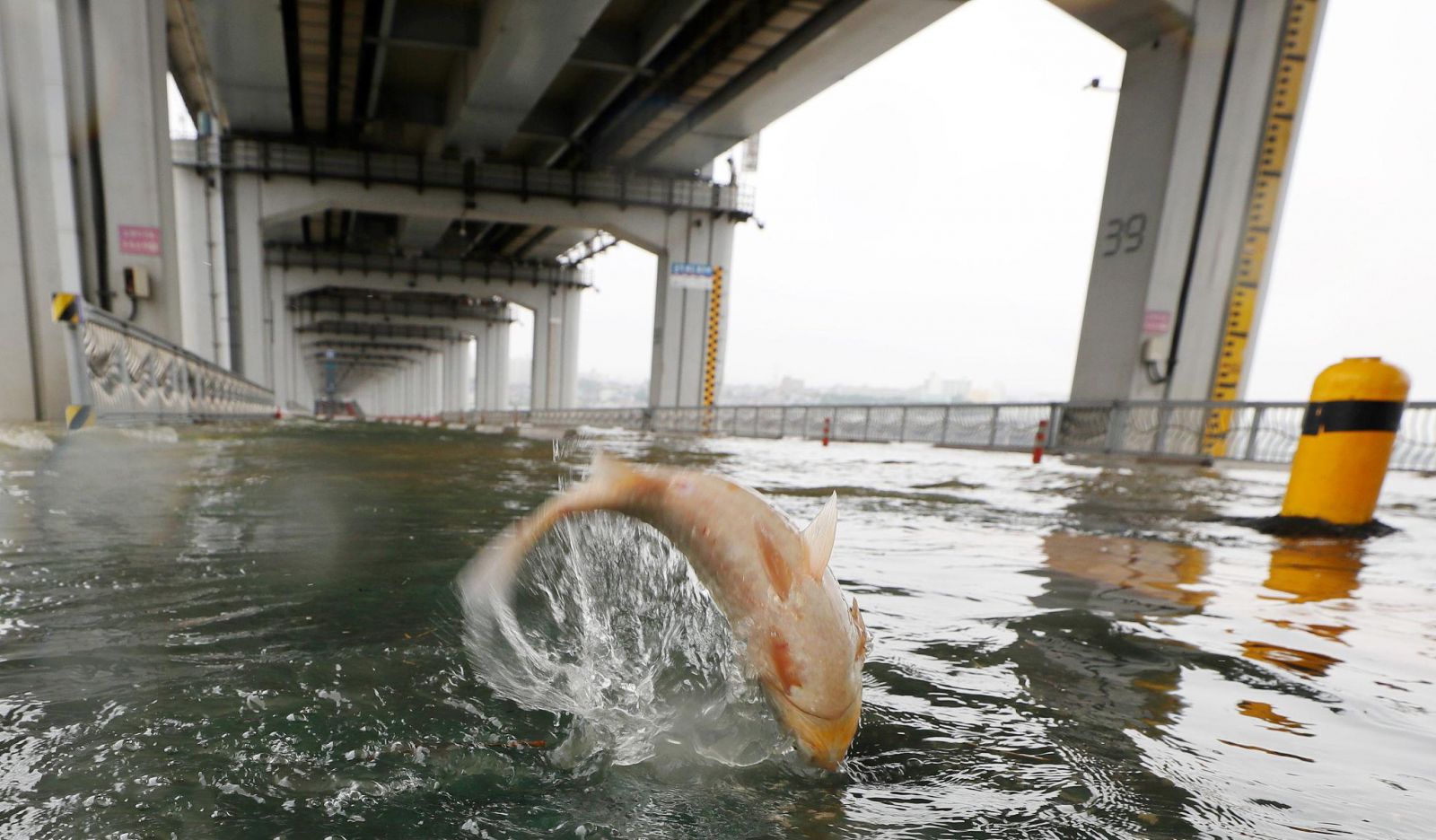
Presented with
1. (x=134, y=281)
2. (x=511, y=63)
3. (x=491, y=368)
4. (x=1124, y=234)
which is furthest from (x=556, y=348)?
(x=1124, y=234)

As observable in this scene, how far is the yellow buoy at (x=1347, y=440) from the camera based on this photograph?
4.85m

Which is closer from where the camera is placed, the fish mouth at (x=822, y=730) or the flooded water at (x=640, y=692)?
the flooded water at (x=640, y=692)

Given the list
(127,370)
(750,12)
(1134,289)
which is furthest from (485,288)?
(1134,289)

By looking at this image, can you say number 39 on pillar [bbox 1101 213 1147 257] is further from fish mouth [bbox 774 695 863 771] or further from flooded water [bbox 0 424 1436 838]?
fish mouth [bbox 774 695 863 771]

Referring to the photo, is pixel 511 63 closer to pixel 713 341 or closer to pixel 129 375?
pixel 129 375

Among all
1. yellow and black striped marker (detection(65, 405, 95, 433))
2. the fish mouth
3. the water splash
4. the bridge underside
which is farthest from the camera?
the bridge underside

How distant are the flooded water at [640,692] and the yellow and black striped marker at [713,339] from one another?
2225 centimetres

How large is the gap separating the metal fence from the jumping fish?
22.5 feet

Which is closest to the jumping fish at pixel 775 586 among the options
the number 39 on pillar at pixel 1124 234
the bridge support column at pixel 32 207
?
the bridge support column at pixel 32 207

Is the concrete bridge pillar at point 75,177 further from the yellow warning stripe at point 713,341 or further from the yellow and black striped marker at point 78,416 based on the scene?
the yellow warning stripe at point 713,341

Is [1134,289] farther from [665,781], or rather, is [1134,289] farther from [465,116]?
[465,116]

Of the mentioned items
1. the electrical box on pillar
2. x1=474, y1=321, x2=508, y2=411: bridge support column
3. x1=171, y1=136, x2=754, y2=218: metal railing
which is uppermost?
x1=171, y1=136, x2=754, y2=218: metal railing

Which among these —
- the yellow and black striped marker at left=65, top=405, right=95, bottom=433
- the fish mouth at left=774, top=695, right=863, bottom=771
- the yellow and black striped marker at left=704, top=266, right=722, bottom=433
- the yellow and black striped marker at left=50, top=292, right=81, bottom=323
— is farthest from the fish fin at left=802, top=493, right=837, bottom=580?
the yellow and black striped marker at left=704, top=266, right=722, bottom=433

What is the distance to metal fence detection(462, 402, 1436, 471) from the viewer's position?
10.7 m
